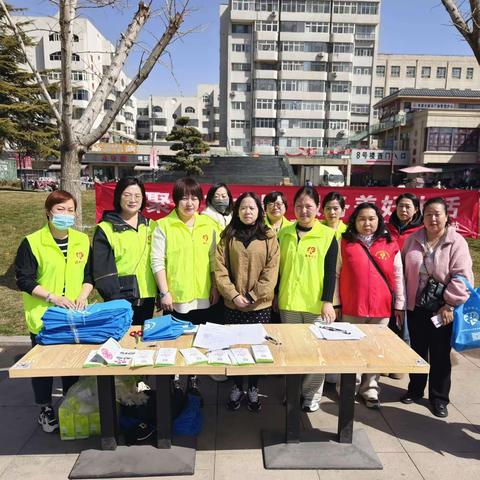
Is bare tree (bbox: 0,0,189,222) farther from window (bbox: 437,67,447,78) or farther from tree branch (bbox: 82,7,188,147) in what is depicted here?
window (bbox: 437,67,447,78)

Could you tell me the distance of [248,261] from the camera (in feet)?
10.2

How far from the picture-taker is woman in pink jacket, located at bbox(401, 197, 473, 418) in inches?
122

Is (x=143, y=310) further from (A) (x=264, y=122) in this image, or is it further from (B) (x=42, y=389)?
(A) (x=264, y=122)

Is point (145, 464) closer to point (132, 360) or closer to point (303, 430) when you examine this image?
point (132, 360)

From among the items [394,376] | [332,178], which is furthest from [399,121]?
[394,376]

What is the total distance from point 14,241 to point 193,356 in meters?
7.85

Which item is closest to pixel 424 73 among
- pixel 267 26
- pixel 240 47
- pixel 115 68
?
pixel 267 26

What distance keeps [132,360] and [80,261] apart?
94cm

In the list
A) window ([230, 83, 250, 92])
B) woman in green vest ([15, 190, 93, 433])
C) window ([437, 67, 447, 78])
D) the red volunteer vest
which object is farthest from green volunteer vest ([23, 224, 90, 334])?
window ([437, 67, 447, 78])

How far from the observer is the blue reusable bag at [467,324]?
2945mm

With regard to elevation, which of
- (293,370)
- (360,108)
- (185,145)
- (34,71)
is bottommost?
(293,370)

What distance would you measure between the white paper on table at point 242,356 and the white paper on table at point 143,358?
1.66 ft

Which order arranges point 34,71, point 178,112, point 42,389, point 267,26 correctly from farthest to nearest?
1. point 178,112
2. point 267,26
3. point 34,71
4. point 42,389

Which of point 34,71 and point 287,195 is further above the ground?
point 34,71
